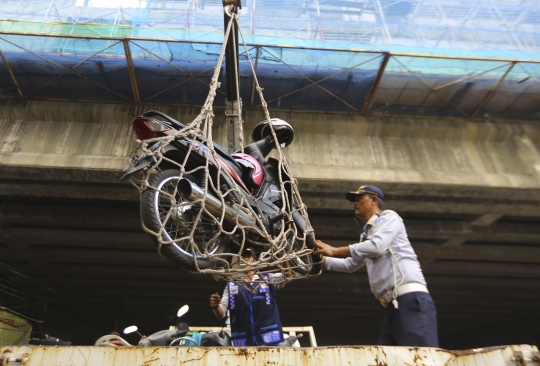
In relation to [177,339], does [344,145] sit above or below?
above

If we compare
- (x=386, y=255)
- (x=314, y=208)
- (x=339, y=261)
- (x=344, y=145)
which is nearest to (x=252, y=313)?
(x=339, y=261)

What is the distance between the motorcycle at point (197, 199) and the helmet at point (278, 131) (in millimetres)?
803

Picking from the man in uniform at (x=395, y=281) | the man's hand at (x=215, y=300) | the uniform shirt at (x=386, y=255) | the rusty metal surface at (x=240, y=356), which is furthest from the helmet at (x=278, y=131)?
the rusty metal surface at (x=240, y=356)

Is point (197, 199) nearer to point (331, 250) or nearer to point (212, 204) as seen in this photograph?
point (212, 204)

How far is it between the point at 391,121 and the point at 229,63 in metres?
3.38

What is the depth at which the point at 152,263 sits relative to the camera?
32.7 ft

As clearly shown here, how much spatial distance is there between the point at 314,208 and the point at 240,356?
605 centimetres

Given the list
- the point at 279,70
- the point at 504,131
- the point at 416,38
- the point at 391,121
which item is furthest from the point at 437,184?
the point at 279,70

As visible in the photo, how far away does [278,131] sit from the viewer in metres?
4.55

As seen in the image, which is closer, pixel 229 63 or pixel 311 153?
pixel 229 63

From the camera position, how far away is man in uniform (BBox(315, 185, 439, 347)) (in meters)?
2.75

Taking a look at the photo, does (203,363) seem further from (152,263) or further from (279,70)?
(152,263)

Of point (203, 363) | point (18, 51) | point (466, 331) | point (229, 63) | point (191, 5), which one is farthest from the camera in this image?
point (466, 331)

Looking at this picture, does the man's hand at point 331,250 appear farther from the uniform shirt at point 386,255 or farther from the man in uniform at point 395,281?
the uniform shirt at point 386,255
